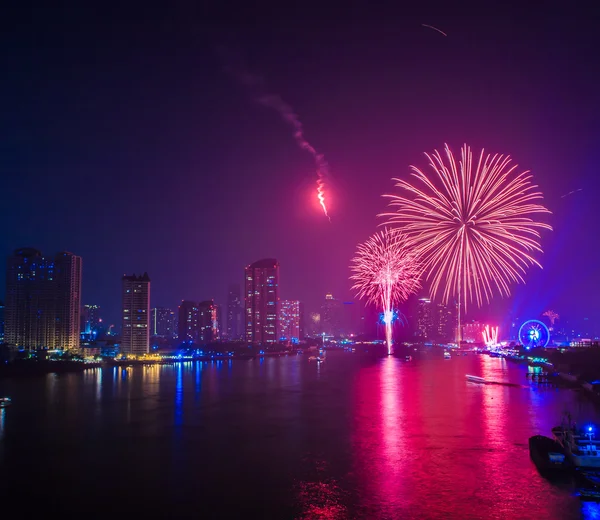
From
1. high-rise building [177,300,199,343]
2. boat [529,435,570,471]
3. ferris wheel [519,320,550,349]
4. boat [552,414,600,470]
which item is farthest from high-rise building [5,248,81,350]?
boat [552,414,600,470]

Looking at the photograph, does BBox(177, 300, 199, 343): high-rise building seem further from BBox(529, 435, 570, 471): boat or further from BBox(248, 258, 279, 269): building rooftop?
BBox(529, 435, 570, 471): boat

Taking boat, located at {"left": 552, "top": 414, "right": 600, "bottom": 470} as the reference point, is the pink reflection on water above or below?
below

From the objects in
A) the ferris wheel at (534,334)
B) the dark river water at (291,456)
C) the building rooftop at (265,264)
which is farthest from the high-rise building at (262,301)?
the dark river water at (291,456)

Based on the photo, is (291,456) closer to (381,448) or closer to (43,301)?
(381,448)

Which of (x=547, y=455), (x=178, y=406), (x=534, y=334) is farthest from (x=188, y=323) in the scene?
(x=547, y=455)

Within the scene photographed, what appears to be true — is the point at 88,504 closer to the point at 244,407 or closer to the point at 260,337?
the point at 244,407

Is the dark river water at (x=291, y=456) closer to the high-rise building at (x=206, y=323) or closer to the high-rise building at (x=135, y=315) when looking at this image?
the high-rise building at (x=135, y=315)
